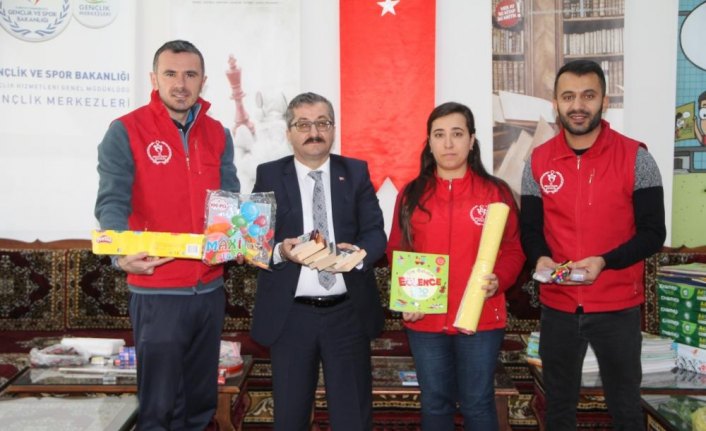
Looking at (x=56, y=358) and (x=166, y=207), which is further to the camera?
(x=56, y=358)

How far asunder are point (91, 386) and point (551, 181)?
7.78 feet

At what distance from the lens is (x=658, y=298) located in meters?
3.96

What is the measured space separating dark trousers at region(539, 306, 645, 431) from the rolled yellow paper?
→ 1.24 feet

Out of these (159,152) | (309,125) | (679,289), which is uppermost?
(309,125)

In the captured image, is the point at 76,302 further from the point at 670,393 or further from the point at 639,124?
the point at 639,124

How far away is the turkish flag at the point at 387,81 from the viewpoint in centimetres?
448

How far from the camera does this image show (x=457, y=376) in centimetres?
262

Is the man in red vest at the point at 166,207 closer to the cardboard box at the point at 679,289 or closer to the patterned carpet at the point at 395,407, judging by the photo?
the patterned carpet at the point at 395,407

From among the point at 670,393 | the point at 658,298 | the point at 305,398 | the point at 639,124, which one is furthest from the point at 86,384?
the point at 639,124

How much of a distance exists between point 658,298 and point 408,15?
2431mm

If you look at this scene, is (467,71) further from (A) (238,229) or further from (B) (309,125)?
(A) (238,229)

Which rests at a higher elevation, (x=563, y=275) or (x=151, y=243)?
(x=151, y=243)

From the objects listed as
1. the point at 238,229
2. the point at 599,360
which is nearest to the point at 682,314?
the point at 599,360

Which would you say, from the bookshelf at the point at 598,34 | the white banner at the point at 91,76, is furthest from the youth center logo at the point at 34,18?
the bookshelf at the point at 598,34
